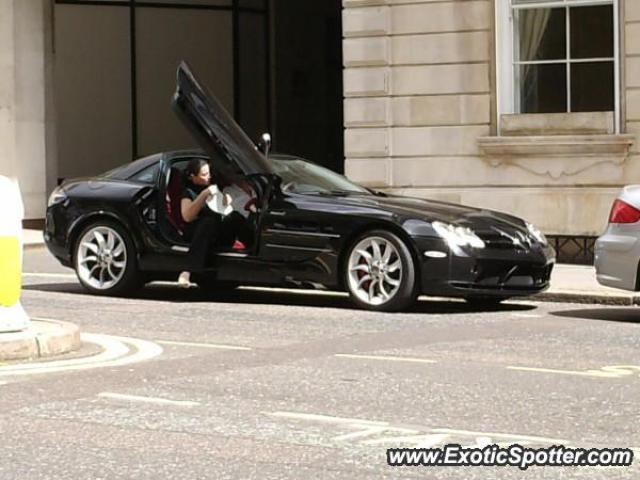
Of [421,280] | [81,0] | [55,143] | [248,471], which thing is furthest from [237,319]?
[81,0]

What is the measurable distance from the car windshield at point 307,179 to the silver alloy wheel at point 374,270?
102 cm

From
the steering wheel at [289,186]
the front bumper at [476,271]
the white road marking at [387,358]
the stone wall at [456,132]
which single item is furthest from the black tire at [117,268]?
the stone wall at [456,132]

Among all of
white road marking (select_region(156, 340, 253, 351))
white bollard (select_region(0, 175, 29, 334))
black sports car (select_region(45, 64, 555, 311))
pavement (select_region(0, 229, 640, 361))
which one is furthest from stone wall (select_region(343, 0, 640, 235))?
white bollard (select_region(0, 175, 29, 334))

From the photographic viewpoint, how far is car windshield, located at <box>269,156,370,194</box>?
555 inches

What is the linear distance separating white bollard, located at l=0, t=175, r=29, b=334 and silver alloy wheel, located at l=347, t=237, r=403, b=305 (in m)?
3.77

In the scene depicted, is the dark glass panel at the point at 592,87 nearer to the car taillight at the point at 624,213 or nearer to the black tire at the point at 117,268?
the car taillight at the point at 624,213

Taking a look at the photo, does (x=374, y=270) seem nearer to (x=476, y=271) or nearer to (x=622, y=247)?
(x=476, y=271)

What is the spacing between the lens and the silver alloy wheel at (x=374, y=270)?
13.2 meters

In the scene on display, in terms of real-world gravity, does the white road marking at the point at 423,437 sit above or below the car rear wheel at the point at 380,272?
below

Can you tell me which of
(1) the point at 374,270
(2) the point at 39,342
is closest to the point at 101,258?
(1) the point at 374,270

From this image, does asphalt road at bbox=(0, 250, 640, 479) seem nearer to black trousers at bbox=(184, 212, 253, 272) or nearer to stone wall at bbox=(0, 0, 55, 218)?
black trousers at bbox=(184, 212, 253, 272)

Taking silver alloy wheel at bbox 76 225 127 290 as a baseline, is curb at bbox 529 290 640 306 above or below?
below

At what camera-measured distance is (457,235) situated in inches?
514

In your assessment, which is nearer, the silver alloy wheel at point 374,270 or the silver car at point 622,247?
the silver car at point 622,247
